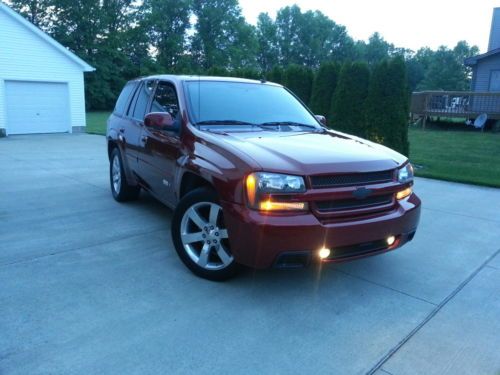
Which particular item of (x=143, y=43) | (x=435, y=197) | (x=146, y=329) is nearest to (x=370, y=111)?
(x=435, y=197)

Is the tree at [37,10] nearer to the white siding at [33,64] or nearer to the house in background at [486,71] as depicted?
the white siding at [33,64]

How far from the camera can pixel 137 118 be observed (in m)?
5.57

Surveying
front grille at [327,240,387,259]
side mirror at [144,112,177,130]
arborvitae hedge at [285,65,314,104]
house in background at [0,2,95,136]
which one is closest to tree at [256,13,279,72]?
house in background at [0,2,95,136]

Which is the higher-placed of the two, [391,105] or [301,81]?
[301,81]

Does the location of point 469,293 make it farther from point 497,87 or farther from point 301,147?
point 497,87

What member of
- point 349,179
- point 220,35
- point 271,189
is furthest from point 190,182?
point 220,35

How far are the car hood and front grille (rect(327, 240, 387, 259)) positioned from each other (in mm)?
A: 600

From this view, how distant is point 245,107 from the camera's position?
182 inches

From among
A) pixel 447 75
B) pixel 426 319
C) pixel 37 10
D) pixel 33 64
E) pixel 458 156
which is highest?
pixel 37 10

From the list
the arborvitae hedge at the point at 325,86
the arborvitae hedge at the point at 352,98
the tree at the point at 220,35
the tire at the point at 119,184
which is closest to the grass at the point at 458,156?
the arborvitae hedge at the point at 352,98

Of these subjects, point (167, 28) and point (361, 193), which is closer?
point (361, 193)

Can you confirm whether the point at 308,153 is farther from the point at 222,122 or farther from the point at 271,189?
the point at 222,122

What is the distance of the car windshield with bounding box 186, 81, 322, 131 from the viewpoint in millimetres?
A: 4379

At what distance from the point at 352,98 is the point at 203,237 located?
8.32 m
